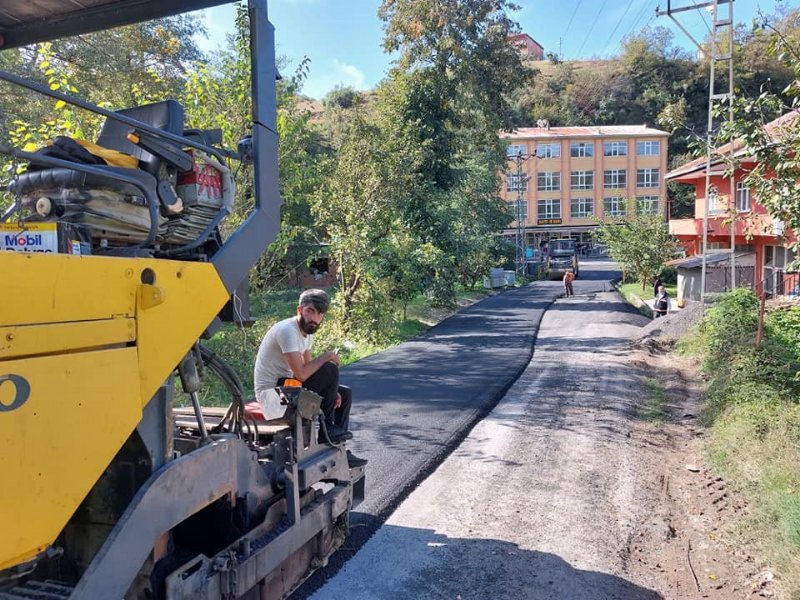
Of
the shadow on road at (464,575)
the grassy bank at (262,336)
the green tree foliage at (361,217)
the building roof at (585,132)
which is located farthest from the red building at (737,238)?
the building roof at (585,132)

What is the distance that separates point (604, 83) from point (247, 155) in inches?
3703

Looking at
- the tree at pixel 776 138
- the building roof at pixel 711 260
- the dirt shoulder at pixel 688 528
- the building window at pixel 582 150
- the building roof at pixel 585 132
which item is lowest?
the dirt shoulder at pixel 688 528

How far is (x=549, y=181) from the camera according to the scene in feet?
245

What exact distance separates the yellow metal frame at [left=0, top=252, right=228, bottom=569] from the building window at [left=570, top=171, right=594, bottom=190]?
248 ft

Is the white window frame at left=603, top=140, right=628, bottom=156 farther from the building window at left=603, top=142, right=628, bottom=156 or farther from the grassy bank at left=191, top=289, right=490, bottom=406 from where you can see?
the grassy bank at left=191, top=289, right=490, bottom=406

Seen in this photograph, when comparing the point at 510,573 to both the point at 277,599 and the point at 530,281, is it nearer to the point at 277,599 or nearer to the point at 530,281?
the point at 277,599

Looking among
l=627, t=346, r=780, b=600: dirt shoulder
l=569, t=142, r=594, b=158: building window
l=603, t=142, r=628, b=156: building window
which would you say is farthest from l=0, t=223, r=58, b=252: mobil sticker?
l=603, t=142, r=628, b=156: building window

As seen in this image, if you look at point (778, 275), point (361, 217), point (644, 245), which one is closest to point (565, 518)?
point (361, 217)

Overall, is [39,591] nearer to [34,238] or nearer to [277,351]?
[34,238]

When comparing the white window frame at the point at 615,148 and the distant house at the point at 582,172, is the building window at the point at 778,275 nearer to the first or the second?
the distant house at the point at 582,172

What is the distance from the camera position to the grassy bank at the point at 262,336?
10195mm

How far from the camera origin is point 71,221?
2729 mm

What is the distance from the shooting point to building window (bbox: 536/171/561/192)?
244 ft

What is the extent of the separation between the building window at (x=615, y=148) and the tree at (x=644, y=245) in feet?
129
